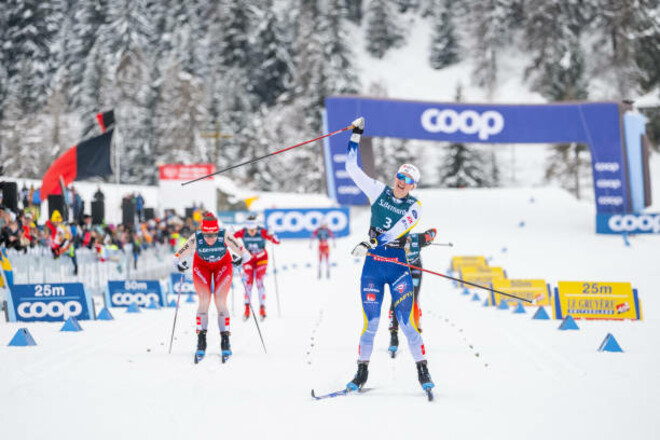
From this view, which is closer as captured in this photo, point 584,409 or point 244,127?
point 584,409

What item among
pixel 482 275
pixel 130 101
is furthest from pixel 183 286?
pixel 130 101

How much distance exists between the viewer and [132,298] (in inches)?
563

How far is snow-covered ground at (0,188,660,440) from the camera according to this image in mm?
5121

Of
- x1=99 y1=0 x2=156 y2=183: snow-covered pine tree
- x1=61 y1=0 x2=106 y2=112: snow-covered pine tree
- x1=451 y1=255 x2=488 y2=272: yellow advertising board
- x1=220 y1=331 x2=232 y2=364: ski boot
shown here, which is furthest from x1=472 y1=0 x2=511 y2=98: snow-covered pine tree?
x1=220 y1=331 x2=232 y2=364: ski boot

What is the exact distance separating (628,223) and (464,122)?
922 centimetres

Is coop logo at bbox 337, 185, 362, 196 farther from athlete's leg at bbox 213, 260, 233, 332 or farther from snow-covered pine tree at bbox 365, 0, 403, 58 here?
snow-covered pine tree at bbox 365, 0, 403, 58

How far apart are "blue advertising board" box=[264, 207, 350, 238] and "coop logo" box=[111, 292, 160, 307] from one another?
17.9m

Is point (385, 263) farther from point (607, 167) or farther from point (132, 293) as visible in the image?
point (607, 167)

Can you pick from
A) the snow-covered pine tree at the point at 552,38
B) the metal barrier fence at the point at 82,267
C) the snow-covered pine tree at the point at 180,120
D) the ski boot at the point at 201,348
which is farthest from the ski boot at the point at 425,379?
the snow-covered pine tree at the point at 552,38

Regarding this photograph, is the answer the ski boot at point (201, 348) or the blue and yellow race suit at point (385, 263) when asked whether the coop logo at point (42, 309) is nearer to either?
the ski boot at point (201, 348)

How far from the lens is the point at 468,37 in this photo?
297 feet

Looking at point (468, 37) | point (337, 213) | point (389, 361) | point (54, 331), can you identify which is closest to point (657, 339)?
point (389, 361)

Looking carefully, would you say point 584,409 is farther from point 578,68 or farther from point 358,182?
point 578,68

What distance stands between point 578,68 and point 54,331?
202 feet
